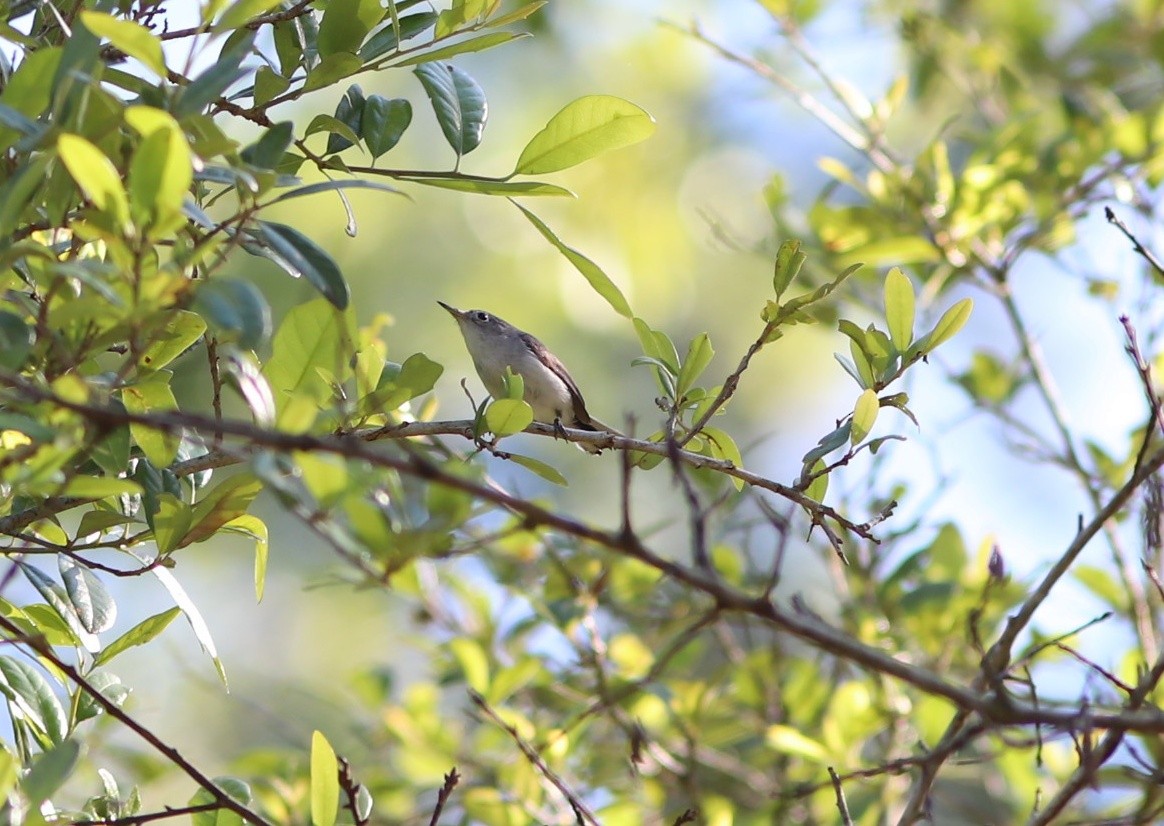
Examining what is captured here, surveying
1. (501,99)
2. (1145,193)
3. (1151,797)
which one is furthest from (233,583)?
(1151,797)

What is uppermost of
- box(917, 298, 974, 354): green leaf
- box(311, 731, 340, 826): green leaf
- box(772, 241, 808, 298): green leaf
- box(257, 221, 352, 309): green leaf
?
box(917, 298, 974, 354): green leaf

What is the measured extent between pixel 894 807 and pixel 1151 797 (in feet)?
5.14

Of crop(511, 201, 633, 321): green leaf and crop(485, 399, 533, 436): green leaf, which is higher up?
crop(511, 201, 633, 321): green leaf

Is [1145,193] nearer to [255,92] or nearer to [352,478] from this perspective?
[255,92]

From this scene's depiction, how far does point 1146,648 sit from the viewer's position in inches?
117

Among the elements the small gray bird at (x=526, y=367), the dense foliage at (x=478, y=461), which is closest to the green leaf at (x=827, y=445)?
the dense foliage at (x=478, y=461)

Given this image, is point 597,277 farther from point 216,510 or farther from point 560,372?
point 560,372

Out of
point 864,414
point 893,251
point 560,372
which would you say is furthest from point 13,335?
point 560,372

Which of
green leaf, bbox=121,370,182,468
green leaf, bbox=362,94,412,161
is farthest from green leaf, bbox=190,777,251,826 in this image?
green leaf, bbox=362,94,412,161

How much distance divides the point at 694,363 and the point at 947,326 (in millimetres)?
393

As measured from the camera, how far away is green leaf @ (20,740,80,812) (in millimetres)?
1407

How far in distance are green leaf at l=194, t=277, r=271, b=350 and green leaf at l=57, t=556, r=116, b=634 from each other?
714 mm

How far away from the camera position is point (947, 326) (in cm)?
191

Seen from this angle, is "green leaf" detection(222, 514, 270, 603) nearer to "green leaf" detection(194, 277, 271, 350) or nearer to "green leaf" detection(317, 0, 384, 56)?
"green leaf" detection(194, 277, 271, 350)
